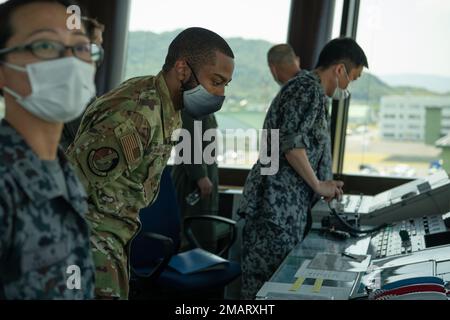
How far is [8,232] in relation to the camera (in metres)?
0.83

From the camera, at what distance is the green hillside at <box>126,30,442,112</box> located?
3.80m

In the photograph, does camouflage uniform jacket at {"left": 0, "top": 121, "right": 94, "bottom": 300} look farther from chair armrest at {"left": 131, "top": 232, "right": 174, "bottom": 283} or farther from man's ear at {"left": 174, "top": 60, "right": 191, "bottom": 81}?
chair armrest at {"left": 131, "top": 232, "right": 174, "bottom": 283}

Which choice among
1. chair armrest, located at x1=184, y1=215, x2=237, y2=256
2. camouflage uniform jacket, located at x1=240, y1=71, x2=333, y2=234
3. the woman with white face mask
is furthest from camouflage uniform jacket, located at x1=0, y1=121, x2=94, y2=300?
chair armrest, located at x1=184, y1=215, x2=237, y2=256

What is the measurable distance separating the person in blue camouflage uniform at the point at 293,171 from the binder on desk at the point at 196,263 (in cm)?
28

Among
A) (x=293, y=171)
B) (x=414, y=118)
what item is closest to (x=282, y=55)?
(x=414, y=118)

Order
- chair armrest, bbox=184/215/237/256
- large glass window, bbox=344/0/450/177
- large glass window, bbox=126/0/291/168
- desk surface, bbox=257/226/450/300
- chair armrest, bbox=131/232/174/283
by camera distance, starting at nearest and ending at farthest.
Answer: desk surface, bbox=257/226/450/300, chair armrest, bbox=131/232/174/283, chair armrest, bbox=184/215/237/256, large glass window, bbox=344/0/450/177, large glass window, bbox=126/0/291/168

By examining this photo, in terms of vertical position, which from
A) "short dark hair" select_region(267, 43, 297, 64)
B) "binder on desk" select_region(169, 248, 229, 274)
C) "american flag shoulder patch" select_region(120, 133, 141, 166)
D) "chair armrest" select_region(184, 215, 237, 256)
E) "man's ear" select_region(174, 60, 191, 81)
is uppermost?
"short dark hair" select_region(267, 43, 297, 64)

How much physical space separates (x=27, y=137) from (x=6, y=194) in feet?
0.34

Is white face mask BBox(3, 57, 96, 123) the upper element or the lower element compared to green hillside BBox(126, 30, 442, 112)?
lower

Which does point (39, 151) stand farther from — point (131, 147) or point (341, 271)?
point (341, 271)

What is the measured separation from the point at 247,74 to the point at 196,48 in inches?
94.0

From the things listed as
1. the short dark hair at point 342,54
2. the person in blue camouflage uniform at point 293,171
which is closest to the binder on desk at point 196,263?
the person in blue camouflage uniform at point 293,171

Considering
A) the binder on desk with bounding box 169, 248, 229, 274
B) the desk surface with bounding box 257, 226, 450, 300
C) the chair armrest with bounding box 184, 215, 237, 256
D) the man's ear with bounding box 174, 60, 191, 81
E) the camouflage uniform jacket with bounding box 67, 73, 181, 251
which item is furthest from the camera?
the chair armrest with bounding box 184, 215, 237, 256
